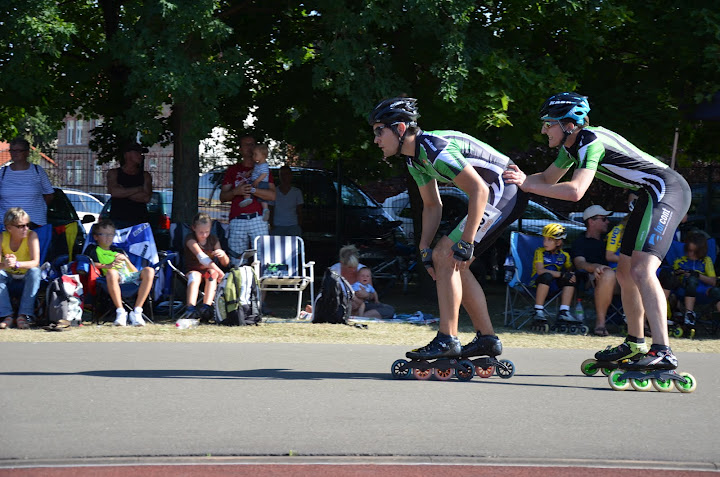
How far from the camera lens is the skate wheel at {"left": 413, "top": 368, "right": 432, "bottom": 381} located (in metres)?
7.27

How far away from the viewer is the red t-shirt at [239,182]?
12.7 meters

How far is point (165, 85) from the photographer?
1143 cm

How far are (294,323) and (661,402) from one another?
5.97 m

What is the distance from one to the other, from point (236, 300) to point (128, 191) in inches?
98.2

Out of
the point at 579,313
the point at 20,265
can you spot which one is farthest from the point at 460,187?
the point at 20,265

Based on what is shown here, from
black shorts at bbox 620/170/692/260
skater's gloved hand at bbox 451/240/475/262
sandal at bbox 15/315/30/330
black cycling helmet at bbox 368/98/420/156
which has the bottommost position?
sandal at bbox 15/315/30/330

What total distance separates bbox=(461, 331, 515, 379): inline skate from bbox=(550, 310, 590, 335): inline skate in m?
4.25

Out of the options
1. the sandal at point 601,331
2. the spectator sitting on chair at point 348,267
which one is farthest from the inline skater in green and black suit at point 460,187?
the spectator sitting on chair at point 348,267

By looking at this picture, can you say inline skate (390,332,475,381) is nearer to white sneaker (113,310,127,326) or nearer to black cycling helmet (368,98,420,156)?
black cycling helmet (368,98,420,156)

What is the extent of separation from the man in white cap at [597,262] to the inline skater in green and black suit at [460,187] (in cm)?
430

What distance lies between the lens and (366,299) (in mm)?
12641

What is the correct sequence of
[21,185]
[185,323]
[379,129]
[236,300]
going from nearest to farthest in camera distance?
[379,129] → [185,323] → [236,300] → [21,185]

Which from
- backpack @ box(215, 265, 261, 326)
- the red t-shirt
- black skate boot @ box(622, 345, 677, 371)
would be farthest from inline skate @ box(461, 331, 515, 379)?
the red t-shirt

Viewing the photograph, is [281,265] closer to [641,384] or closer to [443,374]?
[443,374]
